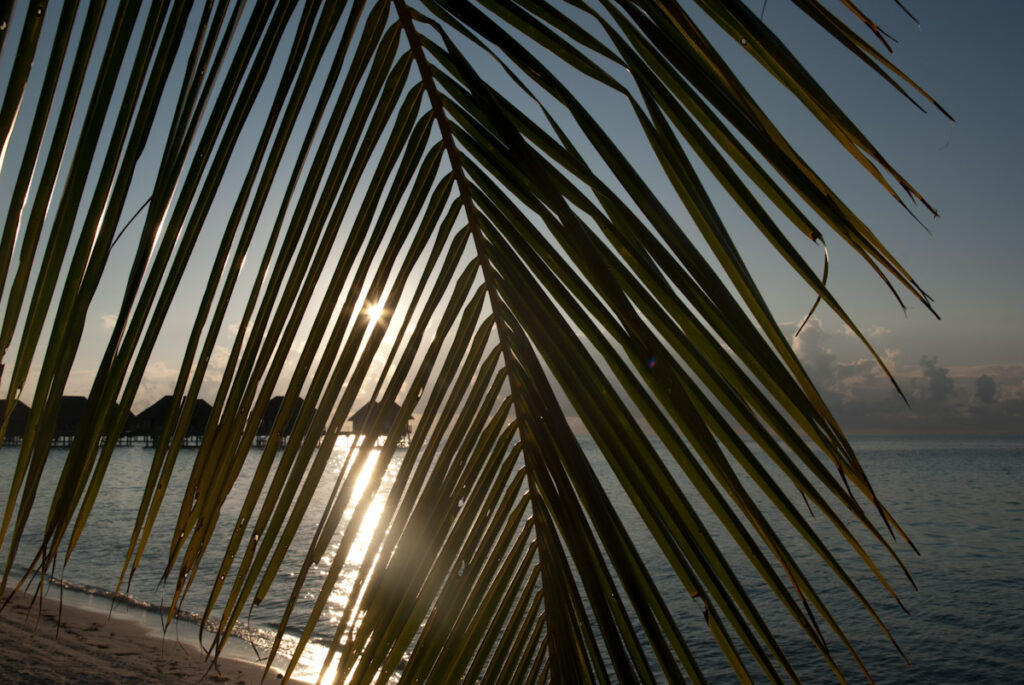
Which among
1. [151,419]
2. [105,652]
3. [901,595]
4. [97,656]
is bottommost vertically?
[151,419]

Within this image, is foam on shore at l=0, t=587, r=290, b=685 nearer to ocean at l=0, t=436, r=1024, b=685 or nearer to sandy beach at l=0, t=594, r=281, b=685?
sandy beach at l=0, t=594, r=281, b=685

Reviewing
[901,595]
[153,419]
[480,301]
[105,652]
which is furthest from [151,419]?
[480,301]

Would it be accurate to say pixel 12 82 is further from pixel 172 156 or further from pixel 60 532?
pixel 60 532

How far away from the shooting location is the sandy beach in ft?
33.1

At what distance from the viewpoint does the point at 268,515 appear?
904mm

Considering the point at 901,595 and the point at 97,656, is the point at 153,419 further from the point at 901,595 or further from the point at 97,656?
the point at 901,595

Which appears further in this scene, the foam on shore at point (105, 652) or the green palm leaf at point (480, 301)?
the foam on shore at point (105, 652)

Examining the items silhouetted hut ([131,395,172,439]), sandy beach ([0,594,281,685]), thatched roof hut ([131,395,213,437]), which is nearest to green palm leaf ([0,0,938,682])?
sandy beach ([0,594,281,685])

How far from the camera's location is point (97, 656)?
11.2 meters

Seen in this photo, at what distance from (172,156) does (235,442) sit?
0.37 meters

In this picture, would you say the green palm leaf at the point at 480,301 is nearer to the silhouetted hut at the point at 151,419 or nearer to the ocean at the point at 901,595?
the ocean at the point at 901,595

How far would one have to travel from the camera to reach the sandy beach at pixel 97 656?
1009 centimetres

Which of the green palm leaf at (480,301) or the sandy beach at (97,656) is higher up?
the green palm leaf at (480,301)

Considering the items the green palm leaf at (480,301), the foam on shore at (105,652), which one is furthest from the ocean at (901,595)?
the green palm leaf at (480,301)
